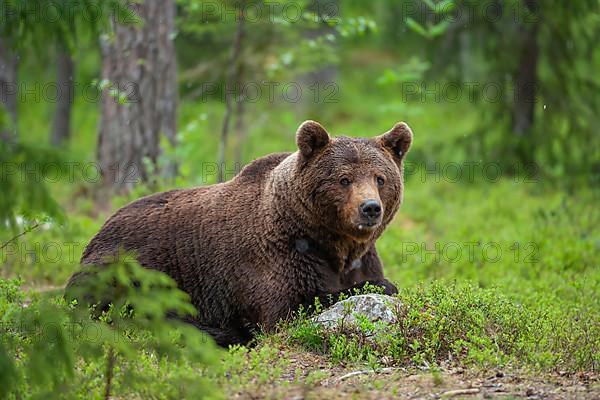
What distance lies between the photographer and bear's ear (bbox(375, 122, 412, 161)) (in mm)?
7441

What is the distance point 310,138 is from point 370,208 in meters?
0.89

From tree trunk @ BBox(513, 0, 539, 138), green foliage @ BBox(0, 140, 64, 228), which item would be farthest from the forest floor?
tree trunk @ BBox(513, 0, 539, 138)

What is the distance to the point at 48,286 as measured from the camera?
30.6ft

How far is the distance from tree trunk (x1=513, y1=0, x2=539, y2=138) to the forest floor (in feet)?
31.9

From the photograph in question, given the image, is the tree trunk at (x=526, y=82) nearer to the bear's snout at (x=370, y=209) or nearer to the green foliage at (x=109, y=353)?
the bear's snout at (x=370, y=209)

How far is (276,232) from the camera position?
724 cm

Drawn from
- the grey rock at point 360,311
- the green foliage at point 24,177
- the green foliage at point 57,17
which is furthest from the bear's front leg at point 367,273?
the green foliage at point 24,177

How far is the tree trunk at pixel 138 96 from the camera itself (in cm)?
1174

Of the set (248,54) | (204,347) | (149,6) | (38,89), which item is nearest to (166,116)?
(149,6)

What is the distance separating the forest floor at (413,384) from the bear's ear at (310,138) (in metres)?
1.96

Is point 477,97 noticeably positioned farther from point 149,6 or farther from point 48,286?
point 48,286

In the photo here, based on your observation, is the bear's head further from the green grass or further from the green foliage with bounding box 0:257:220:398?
the green foliage with bounding box 0:257:220:398

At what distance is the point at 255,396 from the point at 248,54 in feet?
34.3

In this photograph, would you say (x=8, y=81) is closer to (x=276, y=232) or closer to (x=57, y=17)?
(x=276, y=232)
